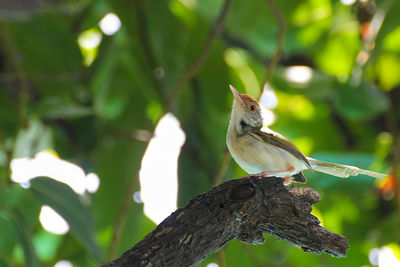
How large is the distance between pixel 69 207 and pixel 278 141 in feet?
5.43

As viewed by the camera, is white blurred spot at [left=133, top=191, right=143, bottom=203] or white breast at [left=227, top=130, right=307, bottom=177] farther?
white blurred spot at [left=133, top=191, right=143, bottom=203]

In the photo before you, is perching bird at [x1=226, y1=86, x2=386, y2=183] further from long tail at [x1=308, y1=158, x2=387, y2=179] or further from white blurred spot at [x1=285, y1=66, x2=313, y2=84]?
white blurred spot at [x1=285, y1=66, x2=313, y2=84]

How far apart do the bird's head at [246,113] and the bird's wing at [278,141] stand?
0.41 feet

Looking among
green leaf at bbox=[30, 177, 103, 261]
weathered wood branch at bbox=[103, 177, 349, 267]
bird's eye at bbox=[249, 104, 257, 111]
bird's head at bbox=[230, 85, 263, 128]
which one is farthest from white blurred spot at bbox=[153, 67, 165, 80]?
weathered wood branch at bbox=[103, 177, 349, 267]

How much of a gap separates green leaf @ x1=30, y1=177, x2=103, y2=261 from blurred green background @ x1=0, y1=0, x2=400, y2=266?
36 centimetres

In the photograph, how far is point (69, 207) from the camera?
3834 millimetres

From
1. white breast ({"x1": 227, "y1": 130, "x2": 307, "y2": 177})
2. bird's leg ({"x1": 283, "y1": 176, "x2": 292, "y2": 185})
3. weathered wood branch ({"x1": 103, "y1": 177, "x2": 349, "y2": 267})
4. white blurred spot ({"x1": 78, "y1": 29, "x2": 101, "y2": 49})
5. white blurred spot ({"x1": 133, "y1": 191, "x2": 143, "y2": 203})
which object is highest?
white blurred spot ({"x1": 78, "y1": 29, "x2": 101, "y2": 49})

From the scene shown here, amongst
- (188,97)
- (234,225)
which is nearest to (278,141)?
(234,225)

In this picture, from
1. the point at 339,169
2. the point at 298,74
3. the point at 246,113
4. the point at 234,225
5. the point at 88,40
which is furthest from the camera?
the point at 88,40

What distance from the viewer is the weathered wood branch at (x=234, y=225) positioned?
2.05 meters

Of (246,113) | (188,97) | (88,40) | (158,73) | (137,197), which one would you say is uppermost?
(88,40)

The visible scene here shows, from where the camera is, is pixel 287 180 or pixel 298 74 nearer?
pixel 287 180

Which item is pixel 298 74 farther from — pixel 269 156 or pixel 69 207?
pixel 269 156

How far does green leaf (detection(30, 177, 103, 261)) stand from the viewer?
12.2 ft
